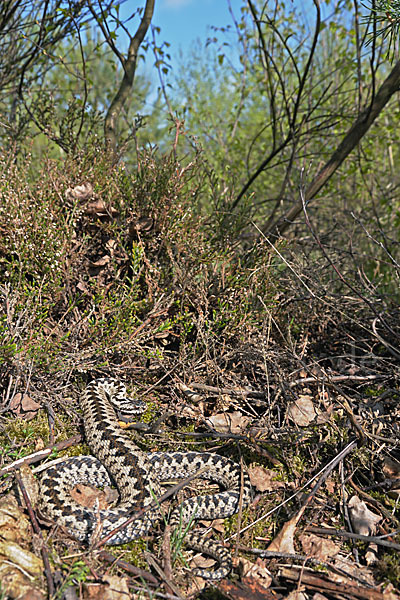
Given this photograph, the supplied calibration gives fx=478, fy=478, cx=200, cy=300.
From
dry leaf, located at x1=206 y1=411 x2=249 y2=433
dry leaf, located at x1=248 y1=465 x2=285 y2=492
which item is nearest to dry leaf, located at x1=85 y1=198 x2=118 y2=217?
dry leaf, located at x1=206 y1=411 x2=249 y2=433

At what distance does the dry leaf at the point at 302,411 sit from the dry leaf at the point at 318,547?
989mm

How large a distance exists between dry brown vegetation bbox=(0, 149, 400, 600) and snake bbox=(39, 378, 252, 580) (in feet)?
0.38

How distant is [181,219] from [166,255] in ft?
1.45

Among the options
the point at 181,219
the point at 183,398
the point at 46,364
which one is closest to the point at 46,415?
the point at 46,364

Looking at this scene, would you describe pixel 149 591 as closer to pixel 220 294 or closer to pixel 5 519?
pixel 5 519

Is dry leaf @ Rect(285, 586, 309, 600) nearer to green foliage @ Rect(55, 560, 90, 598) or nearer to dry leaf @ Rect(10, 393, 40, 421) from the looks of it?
green foliage @ Rect(55, 560, 90, 598)

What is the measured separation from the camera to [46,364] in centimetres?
428

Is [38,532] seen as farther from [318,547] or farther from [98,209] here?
[98,209]

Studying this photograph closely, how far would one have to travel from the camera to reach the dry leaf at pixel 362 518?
131 inches

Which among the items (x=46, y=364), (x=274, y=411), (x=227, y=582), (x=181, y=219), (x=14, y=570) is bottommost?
(x=227, y=582)

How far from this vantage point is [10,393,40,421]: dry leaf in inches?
163

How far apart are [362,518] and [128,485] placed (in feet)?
5.75

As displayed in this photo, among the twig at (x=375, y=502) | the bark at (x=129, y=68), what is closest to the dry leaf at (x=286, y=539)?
the twig at (x=375, y=502)

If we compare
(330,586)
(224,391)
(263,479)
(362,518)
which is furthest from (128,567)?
(224,391)
